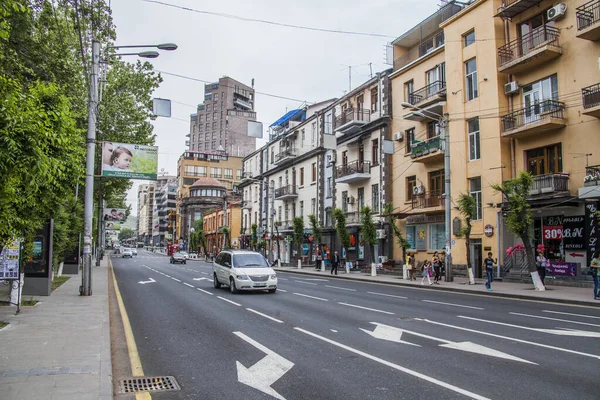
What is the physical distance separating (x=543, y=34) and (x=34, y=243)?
24.7 meters

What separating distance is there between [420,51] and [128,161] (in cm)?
2563

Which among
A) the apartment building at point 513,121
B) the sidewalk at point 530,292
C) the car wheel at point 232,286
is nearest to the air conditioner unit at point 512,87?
the apartment building at point 513,121

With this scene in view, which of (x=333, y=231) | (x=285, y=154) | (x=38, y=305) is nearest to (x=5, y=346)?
(x=38, y=305)

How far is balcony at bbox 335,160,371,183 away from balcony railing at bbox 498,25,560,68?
14345 millimetres

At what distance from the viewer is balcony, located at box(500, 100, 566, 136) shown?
75.3 feet


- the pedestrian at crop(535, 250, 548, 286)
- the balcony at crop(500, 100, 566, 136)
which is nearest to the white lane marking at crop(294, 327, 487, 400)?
the pedestrian at crop(535, 250, 548, 286)

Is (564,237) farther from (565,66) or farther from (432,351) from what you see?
(432,351)

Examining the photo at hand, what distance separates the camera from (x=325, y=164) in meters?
45.7

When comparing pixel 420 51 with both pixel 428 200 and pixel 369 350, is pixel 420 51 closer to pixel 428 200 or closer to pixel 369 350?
pixel 428 200

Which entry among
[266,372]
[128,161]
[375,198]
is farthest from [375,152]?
[266,372]

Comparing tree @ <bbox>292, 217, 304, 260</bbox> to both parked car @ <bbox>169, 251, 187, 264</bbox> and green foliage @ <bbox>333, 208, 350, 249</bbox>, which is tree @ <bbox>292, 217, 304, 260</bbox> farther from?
parked car @ <bbox>169, 251, 187, 264</bbox>

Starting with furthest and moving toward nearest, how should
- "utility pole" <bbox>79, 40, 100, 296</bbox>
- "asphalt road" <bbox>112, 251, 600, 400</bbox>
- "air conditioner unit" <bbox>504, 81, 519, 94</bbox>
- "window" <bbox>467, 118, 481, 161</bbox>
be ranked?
"window" <bbox>467, 118, 481, 161</bbox> < "air conditioner unit" <bbox>504, 81, 519, 94</bbox> < "utility pole" <bbox>79, 40, 100, 296</bbox> < "asphalt road" <bbox>112, 251, 600, 400</bbox>

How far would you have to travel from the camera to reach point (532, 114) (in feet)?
79.9

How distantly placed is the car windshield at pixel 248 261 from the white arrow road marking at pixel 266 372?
1099 cm
